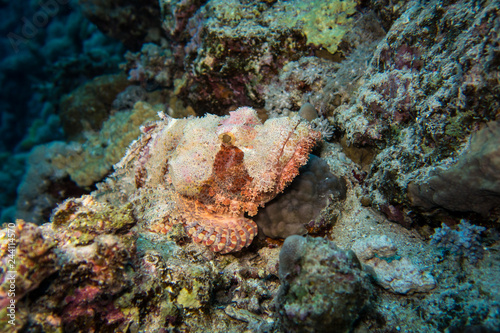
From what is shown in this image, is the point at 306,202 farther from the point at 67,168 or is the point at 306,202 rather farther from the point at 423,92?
the point at 67,168

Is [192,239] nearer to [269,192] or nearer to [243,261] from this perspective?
[243,261]

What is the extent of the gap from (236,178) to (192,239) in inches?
39.1

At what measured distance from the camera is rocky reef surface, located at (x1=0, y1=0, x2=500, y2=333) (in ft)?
6.38

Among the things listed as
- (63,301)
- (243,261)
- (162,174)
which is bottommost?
(243,261)

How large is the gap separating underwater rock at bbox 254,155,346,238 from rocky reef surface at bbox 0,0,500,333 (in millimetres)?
19

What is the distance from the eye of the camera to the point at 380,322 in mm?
2248

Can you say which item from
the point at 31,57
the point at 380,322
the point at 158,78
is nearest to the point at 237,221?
the point at 380,322

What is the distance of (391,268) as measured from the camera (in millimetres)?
2533

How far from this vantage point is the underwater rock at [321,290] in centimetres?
188

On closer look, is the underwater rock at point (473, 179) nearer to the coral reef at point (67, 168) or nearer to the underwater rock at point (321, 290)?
the underwater rock at point (321, 290)

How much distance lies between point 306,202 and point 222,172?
4.08 feet

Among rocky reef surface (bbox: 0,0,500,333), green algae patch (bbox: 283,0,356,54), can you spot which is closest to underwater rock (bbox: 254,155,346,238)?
rocky reef surface (bbox: 0,0,500,333)

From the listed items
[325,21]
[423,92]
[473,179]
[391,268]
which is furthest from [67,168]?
[473,179]

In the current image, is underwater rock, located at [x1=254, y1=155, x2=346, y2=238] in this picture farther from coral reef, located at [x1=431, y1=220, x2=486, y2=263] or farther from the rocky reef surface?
coral reef, located at [x1=431, y1=220, x2=486, y2=263]
